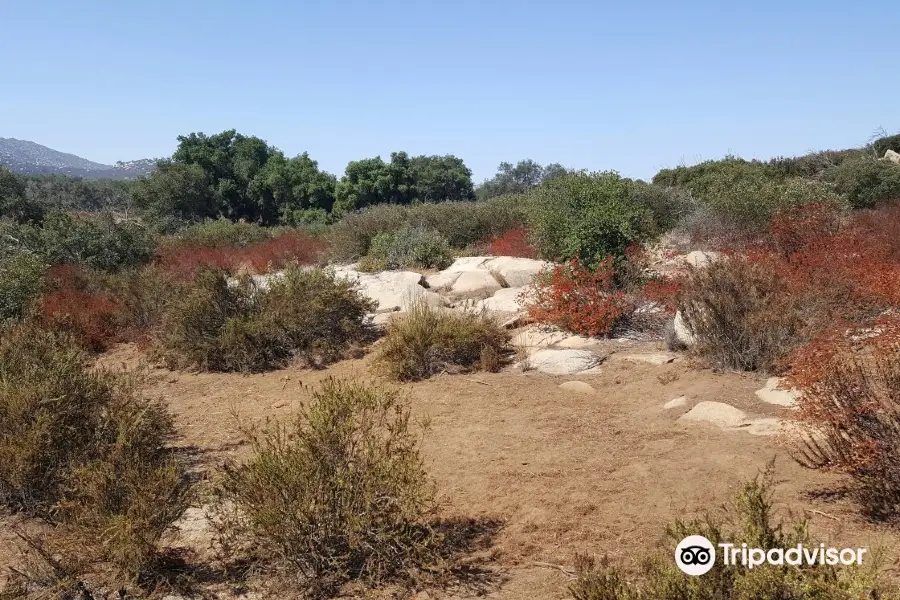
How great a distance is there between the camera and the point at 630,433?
19.3 feet

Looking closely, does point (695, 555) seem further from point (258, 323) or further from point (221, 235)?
point (221, 235)

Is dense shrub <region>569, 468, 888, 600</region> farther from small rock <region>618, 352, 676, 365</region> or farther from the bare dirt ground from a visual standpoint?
small rock <region>618, 352, 676, 365</region>

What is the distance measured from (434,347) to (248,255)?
38.6 feet

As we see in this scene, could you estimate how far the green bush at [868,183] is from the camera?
2016cm

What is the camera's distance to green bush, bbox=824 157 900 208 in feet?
66.1

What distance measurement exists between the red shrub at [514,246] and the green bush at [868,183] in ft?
34.9

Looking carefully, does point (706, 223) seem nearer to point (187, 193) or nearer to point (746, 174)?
point (746, 174)

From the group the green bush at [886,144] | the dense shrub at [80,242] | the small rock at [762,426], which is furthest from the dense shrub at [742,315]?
the green bush at [886,144]

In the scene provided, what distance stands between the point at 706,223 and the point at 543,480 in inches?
469

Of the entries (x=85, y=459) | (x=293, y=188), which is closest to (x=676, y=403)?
(x=85, y=459)

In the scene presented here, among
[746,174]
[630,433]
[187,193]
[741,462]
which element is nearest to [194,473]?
[630,433]

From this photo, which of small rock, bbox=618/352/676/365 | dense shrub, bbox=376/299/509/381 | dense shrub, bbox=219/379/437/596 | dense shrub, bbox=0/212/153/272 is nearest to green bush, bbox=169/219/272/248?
dense shrub, bbox=0/212/153/272

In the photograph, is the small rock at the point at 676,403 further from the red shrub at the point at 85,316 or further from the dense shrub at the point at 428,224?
the dense shrub at the point at 428,224

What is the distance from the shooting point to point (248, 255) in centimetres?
1848
